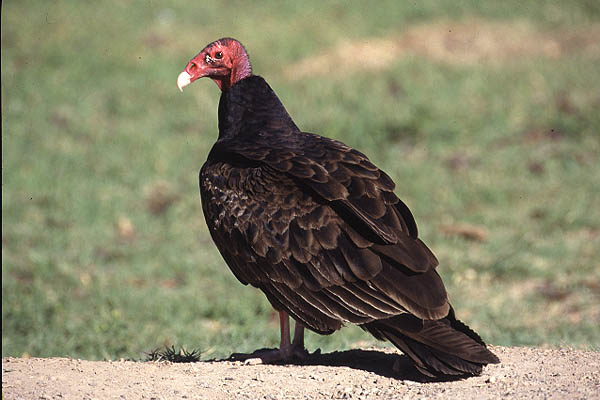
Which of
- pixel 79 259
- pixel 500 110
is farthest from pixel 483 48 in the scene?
pixel 79 259

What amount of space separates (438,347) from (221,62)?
235 centimetres

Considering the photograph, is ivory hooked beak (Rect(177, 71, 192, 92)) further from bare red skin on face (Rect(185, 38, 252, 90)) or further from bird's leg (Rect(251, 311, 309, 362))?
bird's leg (Rect(251, 311, 309, 362))

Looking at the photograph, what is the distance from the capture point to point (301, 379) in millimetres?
4203

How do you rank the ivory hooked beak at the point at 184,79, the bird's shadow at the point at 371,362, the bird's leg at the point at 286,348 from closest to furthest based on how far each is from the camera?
the bird's shadow at the point at 371,362
the bird's leg at the point at 286,348
the ivory hooked beak at the point at 184,79

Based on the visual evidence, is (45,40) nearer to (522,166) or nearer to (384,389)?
(522,166)

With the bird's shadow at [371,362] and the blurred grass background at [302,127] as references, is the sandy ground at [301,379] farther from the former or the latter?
the blurred grass background at [302,127]

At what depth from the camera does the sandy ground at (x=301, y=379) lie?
3.89 meters

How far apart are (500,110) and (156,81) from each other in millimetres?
5109

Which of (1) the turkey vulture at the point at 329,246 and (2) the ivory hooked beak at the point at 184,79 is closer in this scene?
(1) the turkey vulture at the point at 329,246

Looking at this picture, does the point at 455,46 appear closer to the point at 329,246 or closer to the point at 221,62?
the point at 221,62

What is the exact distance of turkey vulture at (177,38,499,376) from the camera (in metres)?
3.94

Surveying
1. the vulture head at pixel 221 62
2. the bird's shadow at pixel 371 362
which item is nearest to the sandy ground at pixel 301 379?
the bird's shadow at pixel 371 362

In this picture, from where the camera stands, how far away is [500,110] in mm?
11398

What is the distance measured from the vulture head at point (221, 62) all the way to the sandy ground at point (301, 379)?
5.91 feet
